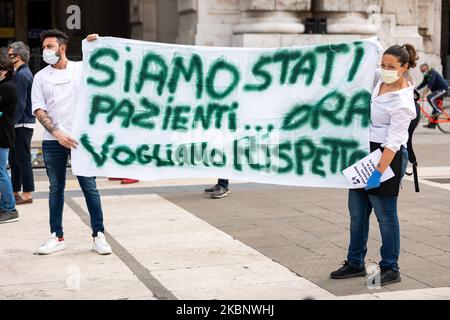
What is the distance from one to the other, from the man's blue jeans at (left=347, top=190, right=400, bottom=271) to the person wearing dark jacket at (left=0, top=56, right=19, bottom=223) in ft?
12.8

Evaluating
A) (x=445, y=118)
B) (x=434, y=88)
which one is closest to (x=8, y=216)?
(x=445, y=118)

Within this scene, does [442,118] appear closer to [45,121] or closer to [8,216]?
[8,216]

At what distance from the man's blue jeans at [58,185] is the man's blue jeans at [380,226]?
2.22 m

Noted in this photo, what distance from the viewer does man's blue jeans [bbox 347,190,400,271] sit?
6.10 m

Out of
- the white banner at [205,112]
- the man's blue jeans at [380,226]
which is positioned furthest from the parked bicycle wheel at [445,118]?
the man's blue jeans at [380,226]

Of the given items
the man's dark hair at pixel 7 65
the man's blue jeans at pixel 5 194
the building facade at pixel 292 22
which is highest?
the building facade at pixel 292 22

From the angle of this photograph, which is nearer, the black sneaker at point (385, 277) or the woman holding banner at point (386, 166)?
the woman holding banner at point (386, 166)

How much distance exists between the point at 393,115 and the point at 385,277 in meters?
1.20

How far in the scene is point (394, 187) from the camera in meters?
6.05

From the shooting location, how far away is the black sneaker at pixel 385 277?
6113 mm

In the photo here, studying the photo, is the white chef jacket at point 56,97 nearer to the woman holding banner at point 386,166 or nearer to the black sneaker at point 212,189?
the woman holding banner at point 386,166

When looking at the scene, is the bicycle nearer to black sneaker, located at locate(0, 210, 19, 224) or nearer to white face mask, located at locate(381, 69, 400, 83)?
black sneaker, located at locate(0, 210, 19, 224)
